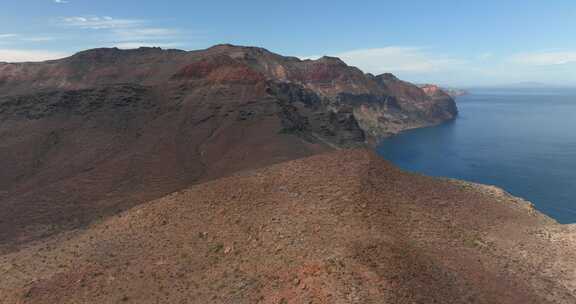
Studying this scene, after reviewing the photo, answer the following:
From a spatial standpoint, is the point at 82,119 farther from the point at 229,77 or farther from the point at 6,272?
the point at 6,272

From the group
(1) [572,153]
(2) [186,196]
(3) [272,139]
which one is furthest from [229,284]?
(1) [572,153]

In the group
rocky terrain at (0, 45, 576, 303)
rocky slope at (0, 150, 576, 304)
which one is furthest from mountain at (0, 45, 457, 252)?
rocky slope at (0, 150, 576, 304)

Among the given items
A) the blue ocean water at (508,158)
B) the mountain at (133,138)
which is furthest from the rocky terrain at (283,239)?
the blue ocean water at (508,158)

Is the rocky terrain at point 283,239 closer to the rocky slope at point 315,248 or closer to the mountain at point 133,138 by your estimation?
the rocky slope at point 315,248

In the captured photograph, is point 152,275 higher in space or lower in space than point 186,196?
lower

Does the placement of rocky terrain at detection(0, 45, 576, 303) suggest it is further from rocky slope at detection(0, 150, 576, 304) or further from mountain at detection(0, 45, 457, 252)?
mountain at detection(0, 45, 457, 252)

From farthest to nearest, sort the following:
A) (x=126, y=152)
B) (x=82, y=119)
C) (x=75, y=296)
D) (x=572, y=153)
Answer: (x=572, y=153), (x=82, y=119), (x=126, y=152), (x=75, y=296)

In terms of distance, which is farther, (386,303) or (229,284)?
(229,284)
